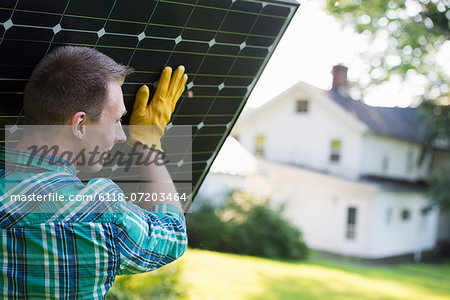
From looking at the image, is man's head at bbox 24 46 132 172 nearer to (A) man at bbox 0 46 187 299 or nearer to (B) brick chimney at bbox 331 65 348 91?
(A) man at bbox 0 46 187 299

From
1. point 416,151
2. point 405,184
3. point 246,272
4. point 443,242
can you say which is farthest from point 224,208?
point 443,242

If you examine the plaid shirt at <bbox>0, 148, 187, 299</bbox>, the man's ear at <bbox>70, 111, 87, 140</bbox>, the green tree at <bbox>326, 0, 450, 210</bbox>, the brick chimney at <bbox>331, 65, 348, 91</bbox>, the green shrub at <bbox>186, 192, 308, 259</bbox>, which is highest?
the brick chimney at <bbox>331, 65, 348, 91</bbox>

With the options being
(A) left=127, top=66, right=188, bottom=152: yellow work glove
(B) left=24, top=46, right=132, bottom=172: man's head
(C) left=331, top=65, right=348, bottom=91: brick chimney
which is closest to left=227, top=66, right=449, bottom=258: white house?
(C) left=331, top=65, right=348, bottom=91: brick chimney

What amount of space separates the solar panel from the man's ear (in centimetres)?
21

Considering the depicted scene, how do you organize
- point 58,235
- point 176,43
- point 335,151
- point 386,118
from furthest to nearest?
point 386,118, point 335,151, point 176,43, point 58,235

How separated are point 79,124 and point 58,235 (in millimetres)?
321

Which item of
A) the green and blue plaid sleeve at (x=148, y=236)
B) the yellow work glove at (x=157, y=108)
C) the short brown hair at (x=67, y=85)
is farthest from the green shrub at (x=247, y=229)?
the short brown hair at (x=67, y=85)

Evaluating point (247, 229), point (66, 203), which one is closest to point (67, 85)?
point (66, 203)

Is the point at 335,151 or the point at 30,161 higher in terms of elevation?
the point at 335,151

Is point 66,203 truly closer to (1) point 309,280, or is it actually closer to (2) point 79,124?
(2) point 79,124

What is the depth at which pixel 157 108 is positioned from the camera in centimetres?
185

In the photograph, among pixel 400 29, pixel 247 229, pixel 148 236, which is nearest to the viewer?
pixel 148 236

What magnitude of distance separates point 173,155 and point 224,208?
19.7 m

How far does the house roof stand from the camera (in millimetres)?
24319
